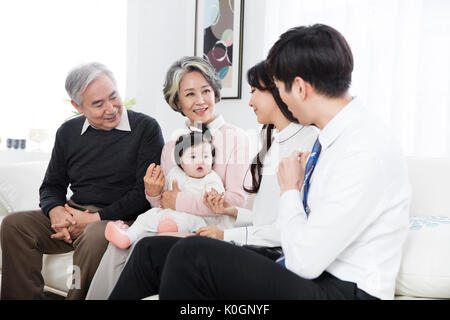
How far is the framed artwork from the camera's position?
10.5ft

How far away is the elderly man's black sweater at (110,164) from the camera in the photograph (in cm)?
209

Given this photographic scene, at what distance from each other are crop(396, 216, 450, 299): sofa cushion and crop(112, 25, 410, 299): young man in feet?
0.74

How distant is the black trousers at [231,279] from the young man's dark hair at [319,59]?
503 millimetres

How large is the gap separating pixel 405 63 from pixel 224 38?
136 centimetres

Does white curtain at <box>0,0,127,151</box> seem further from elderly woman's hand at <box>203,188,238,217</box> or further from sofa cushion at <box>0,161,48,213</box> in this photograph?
elderly woman's hand at <box>203,188,238,217</box>

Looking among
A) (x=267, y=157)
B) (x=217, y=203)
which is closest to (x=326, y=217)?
(x=267, y=157)

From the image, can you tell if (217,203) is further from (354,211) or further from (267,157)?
(354,211)

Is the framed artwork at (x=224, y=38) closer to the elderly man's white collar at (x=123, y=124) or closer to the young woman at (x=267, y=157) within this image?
the elderly man's white collar at (x=123, y=124)

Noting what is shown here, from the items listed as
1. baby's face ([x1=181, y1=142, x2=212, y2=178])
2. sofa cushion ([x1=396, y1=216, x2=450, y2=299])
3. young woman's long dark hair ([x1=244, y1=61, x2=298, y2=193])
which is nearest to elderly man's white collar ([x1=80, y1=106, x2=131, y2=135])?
baby's face ([x1=181, y1=142, x2=212, y2=178])

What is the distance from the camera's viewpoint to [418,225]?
1437 millimetres

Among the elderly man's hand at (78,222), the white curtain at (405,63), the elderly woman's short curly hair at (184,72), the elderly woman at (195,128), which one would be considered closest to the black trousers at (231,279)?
the elderly woman at (195,128)

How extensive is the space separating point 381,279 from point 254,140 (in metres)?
1.88

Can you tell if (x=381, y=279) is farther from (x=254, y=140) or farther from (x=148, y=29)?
(x=148, y=29)
